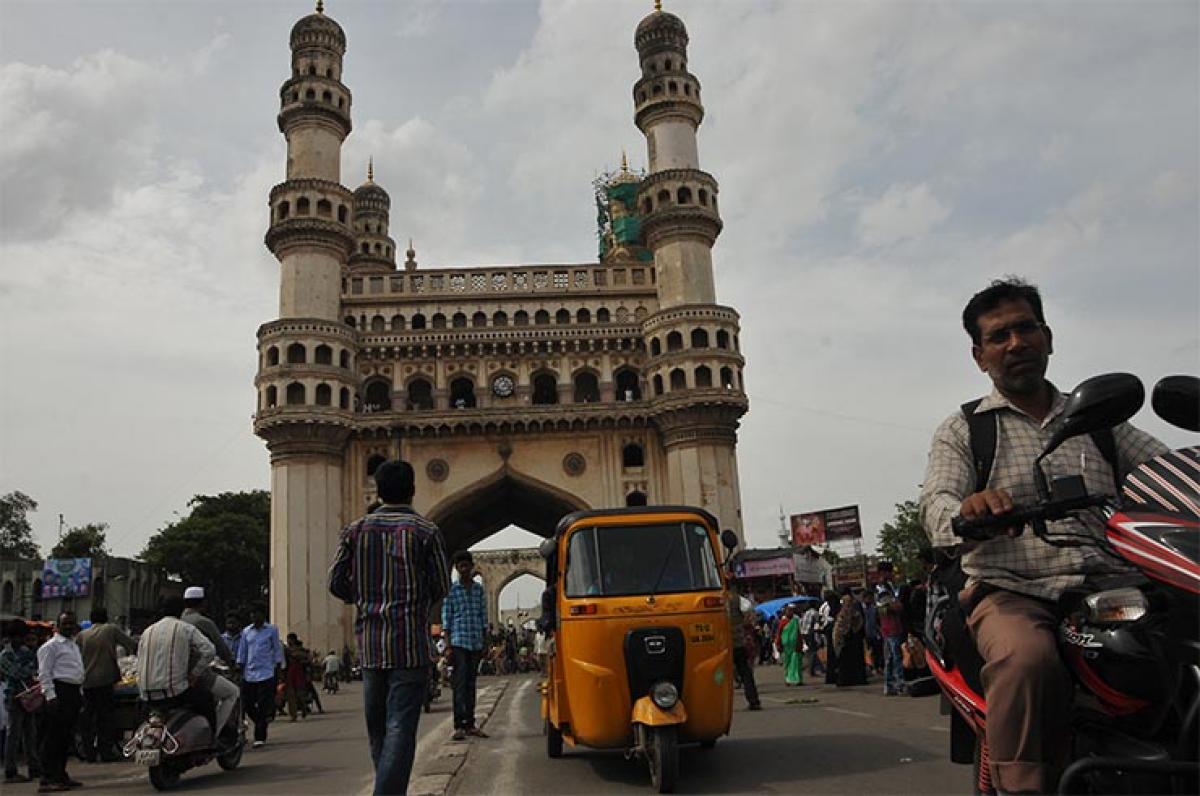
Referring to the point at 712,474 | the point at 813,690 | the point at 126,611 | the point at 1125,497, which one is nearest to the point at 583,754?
the point at 1125,497

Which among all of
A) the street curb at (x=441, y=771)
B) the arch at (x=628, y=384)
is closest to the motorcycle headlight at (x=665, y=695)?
the street curb at (x=441, y=771)

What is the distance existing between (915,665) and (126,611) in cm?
5034

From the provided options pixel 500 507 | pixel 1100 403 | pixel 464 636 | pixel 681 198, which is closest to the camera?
pixel 1100 403

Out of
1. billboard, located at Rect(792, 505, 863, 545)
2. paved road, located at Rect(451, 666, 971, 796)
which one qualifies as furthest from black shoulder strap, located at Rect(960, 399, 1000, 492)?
billboard, located at Rect(792, 505, 863, 545)

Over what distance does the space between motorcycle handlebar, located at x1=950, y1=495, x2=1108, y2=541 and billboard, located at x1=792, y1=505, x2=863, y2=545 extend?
42554 millimetres

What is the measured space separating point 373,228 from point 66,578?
2308 centimetres

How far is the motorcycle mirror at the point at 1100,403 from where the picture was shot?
2586 millimetres

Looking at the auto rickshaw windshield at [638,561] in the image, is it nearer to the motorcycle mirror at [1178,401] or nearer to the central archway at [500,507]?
the motorcycle mirror at [1178,401]

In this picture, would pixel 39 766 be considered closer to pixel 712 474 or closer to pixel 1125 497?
pixel 1125 497

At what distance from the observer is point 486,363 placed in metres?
35.1

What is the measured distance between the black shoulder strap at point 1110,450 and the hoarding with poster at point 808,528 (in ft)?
142

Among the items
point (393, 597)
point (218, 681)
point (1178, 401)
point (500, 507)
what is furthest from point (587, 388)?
point (1178, 401)

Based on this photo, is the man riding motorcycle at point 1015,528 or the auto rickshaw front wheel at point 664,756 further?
the auto rickshaw front wheel at point 664,756

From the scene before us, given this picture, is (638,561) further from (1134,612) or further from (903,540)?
(903,540)
